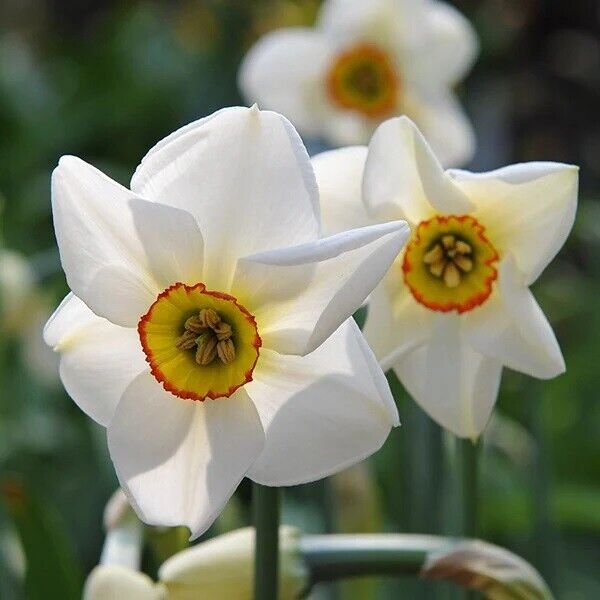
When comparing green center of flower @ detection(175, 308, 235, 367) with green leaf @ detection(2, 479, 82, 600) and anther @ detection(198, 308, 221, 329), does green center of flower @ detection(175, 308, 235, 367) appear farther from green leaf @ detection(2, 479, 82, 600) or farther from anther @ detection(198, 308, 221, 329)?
green leaf @ detection(2, 479, 82, 600)

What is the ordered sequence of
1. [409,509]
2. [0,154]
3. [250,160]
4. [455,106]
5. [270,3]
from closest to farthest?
[250,160] < [409,509] < [455,106] < [0,154] < [270,3]

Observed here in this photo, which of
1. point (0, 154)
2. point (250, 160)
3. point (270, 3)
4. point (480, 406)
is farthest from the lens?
point (270, 3)

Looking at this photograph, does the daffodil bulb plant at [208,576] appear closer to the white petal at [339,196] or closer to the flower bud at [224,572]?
the flower bud at [224,572]

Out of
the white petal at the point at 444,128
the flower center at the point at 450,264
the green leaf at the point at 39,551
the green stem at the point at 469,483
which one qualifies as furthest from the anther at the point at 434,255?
the white petal at the point at 444,128

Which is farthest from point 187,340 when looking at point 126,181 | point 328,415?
point 126,181

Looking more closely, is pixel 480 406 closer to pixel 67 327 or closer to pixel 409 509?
pixel 67 327

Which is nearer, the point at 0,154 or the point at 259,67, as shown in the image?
the point at 259,67

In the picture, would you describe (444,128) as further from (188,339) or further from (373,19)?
(188,339)

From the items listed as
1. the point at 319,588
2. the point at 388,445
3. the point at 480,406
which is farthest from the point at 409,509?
the point at 480,406
